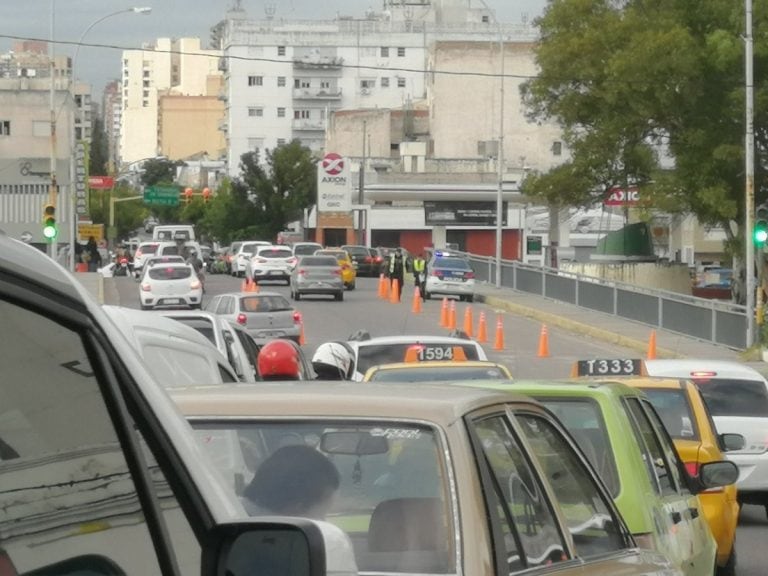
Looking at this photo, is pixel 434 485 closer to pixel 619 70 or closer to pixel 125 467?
pixel 125 467

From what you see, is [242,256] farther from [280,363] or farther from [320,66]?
[320,66]

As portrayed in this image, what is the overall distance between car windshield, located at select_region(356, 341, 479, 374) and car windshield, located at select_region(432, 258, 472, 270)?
3861cm

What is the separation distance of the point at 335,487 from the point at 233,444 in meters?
0.34

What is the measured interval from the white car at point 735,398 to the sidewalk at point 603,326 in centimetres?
1724

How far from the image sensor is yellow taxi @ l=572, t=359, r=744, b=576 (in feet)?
34.8

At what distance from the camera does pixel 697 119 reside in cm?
4656

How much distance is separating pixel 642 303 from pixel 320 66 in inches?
3945

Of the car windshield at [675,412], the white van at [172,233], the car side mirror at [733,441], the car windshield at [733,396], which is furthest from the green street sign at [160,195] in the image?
the car side mirror at [733,441]

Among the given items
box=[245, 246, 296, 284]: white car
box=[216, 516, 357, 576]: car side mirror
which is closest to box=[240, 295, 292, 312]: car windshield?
box=[245, 246, 296, 284]: white car

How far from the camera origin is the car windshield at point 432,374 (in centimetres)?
1268

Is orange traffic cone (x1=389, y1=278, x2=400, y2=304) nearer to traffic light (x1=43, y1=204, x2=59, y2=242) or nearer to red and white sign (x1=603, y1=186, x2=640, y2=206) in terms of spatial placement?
red and white sign (x1=603, y1=186, x2=640, y2=206)

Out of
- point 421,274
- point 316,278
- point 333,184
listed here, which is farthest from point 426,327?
point 333,184

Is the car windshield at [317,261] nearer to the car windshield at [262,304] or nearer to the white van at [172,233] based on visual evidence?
the car windshield at [262,304]

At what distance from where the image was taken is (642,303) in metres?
44.5
